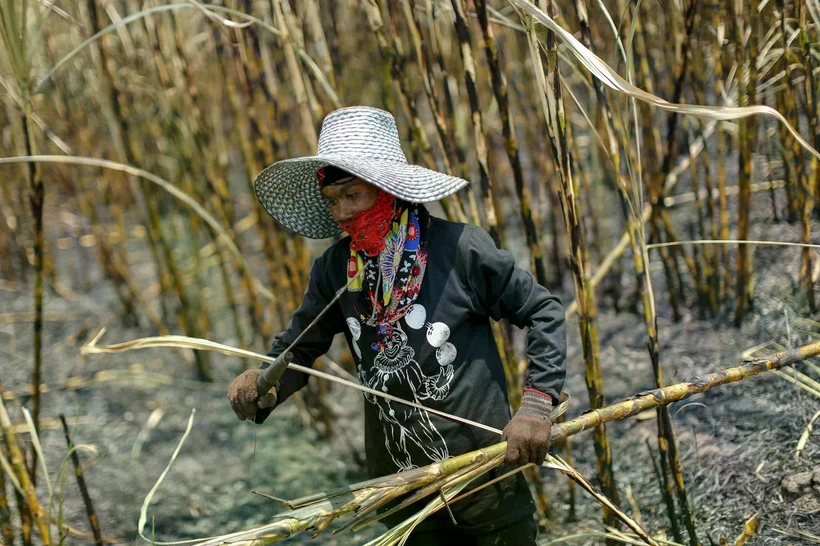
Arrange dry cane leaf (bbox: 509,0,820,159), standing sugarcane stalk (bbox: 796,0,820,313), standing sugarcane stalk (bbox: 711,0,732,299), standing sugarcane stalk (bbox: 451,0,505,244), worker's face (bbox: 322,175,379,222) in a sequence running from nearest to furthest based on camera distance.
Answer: dry cane leaf (bbox: 509,0,820,159) < worker's face (bbox: 322,175,379,222) < standing sugarcane stalk (bbox: 451,0,505,244) < standing sugarcane stalk (bbox: 796,0,820,313) < standing sugarcane stalk (bbox: 711,0,732,299)

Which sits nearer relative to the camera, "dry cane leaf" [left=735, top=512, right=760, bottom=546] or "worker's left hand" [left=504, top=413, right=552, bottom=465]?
"worker's left hand" [left=504, top=413, right=552, bottom=465]

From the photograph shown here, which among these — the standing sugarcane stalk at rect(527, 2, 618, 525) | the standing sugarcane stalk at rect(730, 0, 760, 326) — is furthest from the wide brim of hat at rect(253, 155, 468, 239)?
the standing sugarcane stalk at rect(730, 0, 760, 326)

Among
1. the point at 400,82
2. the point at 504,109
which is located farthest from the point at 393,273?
the point at 400,82

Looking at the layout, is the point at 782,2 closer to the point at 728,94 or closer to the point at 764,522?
the point at 728,94

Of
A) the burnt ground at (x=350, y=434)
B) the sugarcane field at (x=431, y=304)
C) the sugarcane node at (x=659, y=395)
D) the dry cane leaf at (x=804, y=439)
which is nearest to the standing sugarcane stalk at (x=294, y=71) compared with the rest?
the sugarcane field at (x=431, y=304)

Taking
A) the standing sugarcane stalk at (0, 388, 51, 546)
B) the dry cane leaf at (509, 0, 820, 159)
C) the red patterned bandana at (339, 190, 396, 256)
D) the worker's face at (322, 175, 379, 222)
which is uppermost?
the dry cane leaf at (509, 0, 820, 159)

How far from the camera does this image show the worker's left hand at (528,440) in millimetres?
1139

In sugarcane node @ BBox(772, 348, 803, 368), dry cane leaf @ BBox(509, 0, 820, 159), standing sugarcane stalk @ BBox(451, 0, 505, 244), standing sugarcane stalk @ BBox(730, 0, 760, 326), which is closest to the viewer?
dry cane leaf @ BBox(509, 0, 820, 159)

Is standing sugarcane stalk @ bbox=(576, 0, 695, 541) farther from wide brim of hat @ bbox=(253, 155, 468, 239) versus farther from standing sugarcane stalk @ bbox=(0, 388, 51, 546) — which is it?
standing sugarcane stalk @ bbox=(0, 388, 51, 546)

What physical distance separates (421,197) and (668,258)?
139cm

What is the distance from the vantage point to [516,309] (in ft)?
4.16

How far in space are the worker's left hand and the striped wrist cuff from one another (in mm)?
16

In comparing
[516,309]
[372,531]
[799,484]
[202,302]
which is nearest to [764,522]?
[799,484]

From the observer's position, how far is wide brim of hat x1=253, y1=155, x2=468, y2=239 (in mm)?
1194
